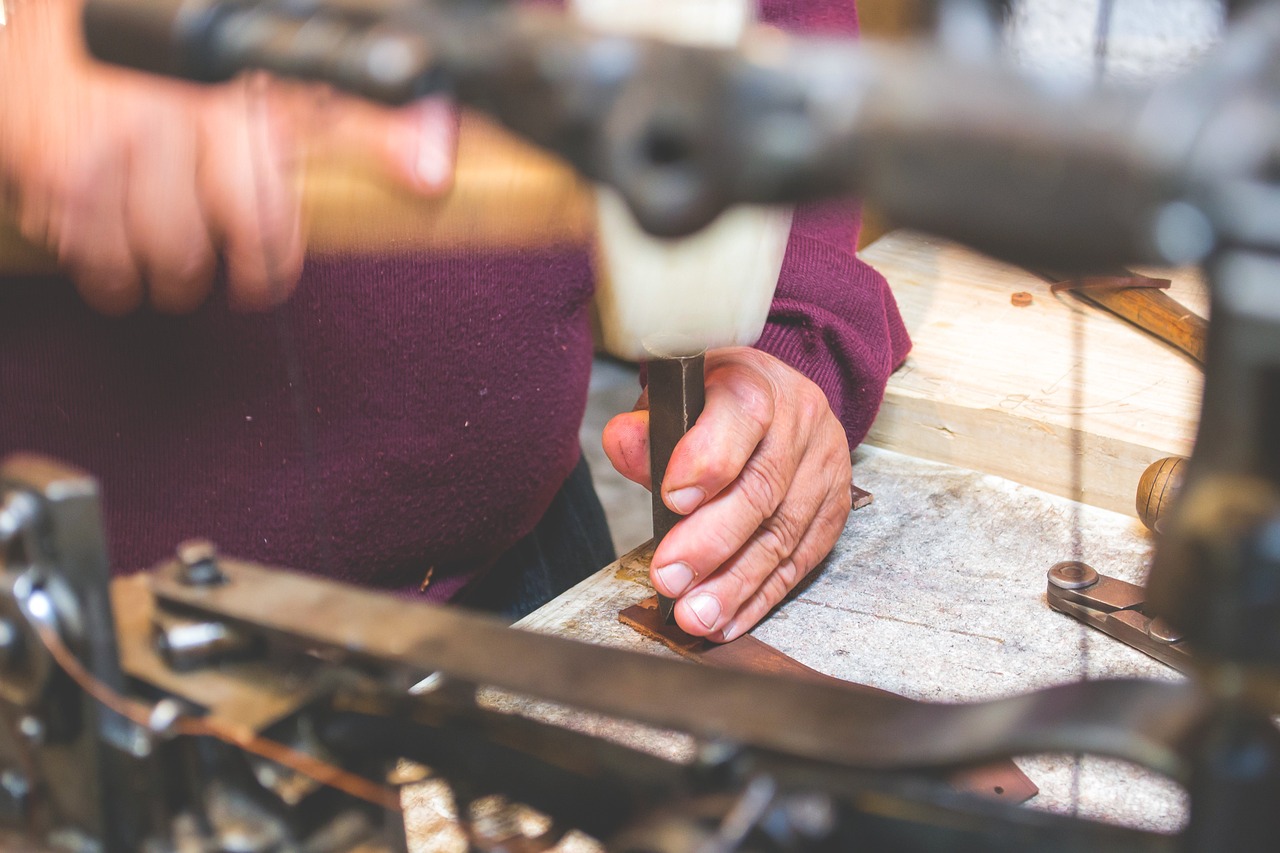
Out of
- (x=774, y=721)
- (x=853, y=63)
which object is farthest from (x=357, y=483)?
(x=853, y=63)

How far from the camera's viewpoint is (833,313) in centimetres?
107

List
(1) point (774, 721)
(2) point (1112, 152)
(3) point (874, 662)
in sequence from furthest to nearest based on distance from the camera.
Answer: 1. (3) point (874, 662)
2. (1) point (774, 721)
3. (2) point (1112, 152)

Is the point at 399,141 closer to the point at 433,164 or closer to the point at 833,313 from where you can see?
the point at 433,164

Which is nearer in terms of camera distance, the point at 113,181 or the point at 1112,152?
the point at 1112,152

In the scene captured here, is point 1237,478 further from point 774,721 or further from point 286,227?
point 286,227

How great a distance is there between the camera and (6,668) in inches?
18.1

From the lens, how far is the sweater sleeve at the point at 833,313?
103 centimetres

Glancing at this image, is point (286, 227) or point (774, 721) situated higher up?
point (286, 227)

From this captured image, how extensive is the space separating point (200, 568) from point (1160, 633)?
56 cm

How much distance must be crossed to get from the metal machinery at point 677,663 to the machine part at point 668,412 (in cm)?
37

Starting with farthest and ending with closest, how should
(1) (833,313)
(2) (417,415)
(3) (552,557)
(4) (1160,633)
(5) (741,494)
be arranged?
(3) (552,557)
(1) (833,313)
(2) (417,415)
(5) (741,494)
(4) (1160,633)

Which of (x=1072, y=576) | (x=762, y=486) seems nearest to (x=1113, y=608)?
(x=1072, y=576)

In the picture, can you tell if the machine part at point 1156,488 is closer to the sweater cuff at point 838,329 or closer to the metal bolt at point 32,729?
the sweater cuff at point 838,329

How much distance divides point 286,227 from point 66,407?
457 mm
